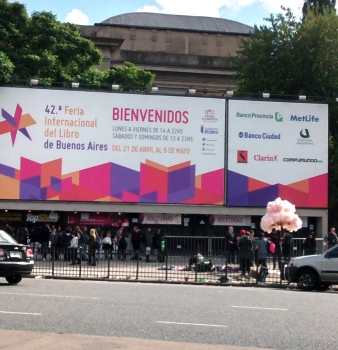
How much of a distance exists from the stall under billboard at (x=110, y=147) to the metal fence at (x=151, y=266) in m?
9.21

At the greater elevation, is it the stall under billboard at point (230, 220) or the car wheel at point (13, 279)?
the stall under billboard at point (230, 220)

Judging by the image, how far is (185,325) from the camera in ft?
38.5

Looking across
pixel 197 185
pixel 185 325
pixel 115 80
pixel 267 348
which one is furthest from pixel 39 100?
pixel 267 348

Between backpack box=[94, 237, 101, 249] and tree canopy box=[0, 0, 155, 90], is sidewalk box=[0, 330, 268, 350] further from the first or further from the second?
tree canopy box=[0, 0, 155, 90]

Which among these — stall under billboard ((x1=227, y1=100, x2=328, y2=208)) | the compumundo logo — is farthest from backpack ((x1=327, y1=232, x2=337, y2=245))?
the compumundo logo

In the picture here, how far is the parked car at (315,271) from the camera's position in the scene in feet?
65.3

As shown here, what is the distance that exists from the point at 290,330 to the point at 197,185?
23235 millimetres

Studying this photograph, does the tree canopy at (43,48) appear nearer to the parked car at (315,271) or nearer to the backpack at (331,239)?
the backpack at (331,239)

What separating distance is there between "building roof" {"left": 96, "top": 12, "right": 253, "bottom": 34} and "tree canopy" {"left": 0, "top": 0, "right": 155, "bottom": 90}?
2861 cm

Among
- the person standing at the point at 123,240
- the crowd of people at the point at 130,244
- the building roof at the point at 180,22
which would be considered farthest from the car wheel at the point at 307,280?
the building roof at the point at 180,22

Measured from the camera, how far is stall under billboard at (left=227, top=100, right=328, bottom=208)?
34.9m

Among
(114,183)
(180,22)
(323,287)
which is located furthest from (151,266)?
(180,22)

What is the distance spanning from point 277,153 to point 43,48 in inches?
686

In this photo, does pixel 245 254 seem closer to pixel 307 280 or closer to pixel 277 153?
pixel 307 280
